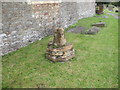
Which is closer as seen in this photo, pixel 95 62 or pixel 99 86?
pixel 99 86

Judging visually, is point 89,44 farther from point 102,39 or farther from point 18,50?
point 18,50

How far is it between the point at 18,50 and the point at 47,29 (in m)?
2.78

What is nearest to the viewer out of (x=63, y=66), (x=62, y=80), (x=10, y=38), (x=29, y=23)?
(x=62, y=80)

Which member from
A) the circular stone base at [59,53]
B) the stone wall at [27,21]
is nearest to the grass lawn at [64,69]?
the circular stone base at [59,53]

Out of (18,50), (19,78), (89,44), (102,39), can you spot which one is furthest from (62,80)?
(102,39)

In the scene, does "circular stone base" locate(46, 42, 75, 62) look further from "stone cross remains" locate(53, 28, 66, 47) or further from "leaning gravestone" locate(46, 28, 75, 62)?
"stone cross remains" locate(53, 28, 66, 47)

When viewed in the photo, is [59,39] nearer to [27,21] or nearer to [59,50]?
[59,50]

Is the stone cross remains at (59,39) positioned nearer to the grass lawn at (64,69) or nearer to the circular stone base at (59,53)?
the circular stone base at (59,53)

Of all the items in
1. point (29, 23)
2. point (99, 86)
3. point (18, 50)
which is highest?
point (29, 23)

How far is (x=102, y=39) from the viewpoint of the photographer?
8828mm

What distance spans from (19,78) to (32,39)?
11.9 ft

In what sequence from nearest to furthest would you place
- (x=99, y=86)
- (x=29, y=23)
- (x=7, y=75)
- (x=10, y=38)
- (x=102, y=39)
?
(x=99, y=86)
(x=7, y=75)
(x=10, y=38)
(x=29, y=23)
(x=102, y=39)

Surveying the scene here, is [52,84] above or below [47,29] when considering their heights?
below

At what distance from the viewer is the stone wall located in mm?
6508
